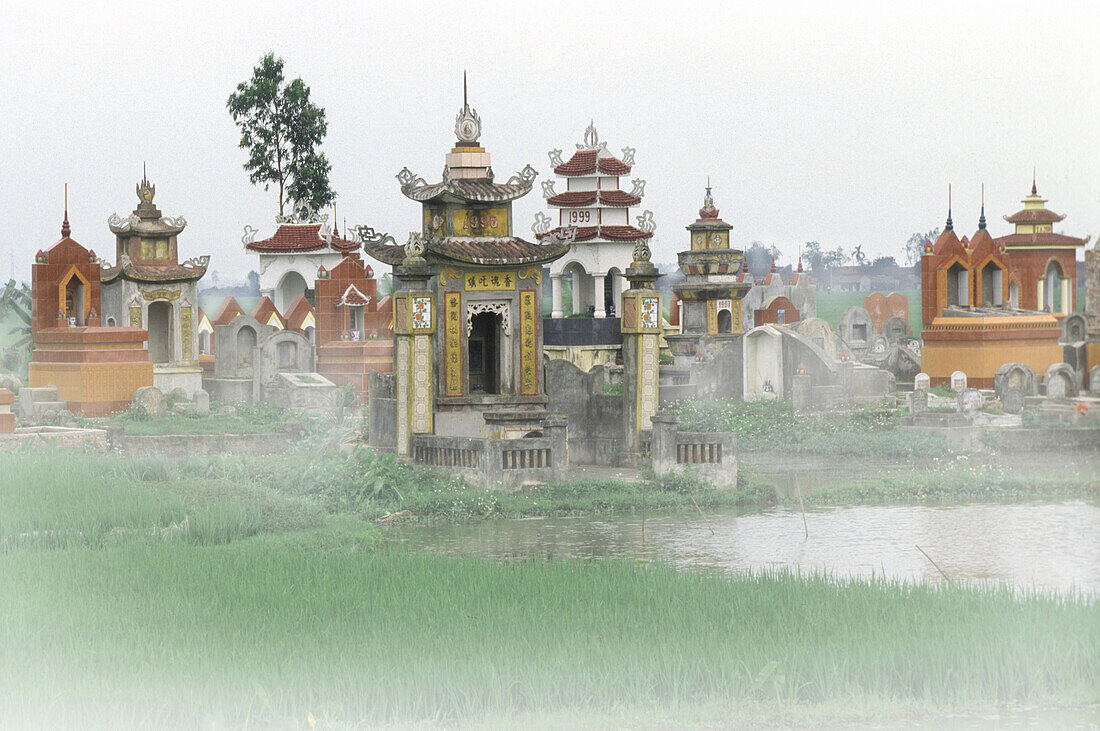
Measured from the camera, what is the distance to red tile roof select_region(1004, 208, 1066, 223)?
3738cm

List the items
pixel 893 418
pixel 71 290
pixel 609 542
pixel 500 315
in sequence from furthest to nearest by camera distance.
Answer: pixel 71 290 → pixel 893 418 → pixel 500 315 → pixel 609 542

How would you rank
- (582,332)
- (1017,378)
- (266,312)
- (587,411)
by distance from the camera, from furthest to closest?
(266,312) → (582,332) → (1017,378) → (587,411)

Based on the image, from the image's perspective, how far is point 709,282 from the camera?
41.8 m

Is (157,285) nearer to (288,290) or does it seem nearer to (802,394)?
(288,290)

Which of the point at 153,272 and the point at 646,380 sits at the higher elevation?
the point at 153,272

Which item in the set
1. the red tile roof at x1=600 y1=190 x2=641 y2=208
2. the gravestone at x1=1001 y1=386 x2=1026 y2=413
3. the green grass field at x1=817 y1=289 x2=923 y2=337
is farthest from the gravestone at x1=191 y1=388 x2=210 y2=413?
the green grass field at x1=817 y1=289 x2=923 y2=337

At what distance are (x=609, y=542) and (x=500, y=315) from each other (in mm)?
7064

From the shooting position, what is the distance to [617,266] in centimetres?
3675

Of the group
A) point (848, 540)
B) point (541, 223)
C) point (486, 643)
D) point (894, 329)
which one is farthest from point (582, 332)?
point (486, 643)

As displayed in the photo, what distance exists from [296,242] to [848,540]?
27.7 m

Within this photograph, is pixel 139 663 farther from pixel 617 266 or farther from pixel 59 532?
pixel 617 266

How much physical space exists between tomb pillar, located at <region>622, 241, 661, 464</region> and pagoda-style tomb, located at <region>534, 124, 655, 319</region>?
1398 centimetres

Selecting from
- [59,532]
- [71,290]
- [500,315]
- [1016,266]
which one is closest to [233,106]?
[71,290]

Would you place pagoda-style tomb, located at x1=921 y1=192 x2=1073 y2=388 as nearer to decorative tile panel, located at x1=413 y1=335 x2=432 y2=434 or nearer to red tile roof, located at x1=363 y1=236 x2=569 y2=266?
red tile roof, located at x1=363 y1=236 x2=569 y2=266
